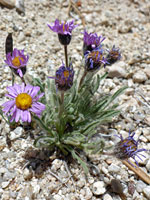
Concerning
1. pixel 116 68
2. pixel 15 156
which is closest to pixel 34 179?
pixel 15 156

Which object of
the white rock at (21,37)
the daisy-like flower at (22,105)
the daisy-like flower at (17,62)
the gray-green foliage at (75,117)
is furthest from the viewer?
the white rock at (21,37)

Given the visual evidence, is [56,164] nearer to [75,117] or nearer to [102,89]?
[75,117]

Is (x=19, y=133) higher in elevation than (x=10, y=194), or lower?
higher

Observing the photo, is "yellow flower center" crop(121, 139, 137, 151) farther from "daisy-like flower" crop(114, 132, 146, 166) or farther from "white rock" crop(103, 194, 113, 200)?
"white rock" crop(103, 194, 113, 200)

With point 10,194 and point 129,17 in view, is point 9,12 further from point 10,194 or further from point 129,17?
point 10,194

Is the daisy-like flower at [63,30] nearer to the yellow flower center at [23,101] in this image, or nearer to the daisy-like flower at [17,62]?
the daisy-like flower at [17,62]

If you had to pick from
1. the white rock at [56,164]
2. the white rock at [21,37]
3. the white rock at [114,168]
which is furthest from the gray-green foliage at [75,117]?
the white rock at [21,37]
